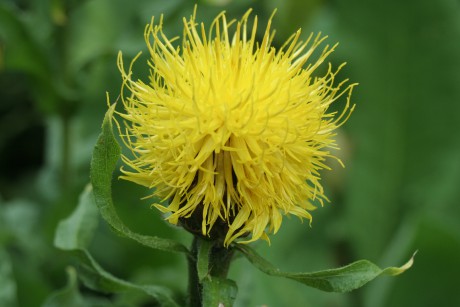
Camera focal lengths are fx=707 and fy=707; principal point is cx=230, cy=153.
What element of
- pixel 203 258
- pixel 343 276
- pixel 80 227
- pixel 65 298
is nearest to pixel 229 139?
pixel 203 258

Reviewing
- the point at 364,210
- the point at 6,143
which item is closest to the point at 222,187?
the point at 364,210

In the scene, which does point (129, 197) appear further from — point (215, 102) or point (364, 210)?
point (215, 102)

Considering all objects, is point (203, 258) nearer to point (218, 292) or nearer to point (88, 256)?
point (218, 292)

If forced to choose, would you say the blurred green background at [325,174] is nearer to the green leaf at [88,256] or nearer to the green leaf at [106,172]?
the green leaf at [88,256]

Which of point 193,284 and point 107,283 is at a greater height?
point 193,284

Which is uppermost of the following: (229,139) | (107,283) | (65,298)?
(229,139)

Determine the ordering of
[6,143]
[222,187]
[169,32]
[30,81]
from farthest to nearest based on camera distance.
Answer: [6,143] → [169,32] → [30,81] → [222,187]

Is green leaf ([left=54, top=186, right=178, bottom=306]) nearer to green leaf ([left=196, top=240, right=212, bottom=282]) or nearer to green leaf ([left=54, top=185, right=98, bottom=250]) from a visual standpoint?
green leaf ([left=54, top=185, right=98, bottom=250])
